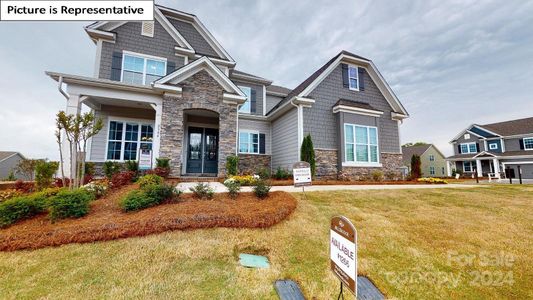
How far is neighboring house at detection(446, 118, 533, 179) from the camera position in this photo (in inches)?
1057

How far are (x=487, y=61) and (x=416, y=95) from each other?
253 inches

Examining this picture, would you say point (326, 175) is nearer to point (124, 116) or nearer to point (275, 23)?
point (275, 23)

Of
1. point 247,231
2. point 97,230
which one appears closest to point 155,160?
point 97,230

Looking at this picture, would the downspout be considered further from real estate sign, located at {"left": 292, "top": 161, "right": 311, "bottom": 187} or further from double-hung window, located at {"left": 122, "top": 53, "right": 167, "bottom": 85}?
real estate sign, located at {"left": 292, "top": 161, "right": 311, "bottom": 187}

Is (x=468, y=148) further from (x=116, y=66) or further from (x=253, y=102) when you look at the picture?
(x=116, y=66)

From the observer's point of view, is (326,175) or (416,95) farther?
(416,95)

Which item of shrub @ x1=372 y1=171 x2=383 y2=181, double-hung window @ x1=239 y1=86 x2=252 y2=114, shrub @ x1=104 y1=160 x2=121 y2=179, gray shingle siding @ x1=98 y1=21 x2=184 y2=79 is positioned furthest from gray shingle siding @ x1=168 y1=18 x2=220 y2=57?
shrub @ x1=372 y1=171 x2=383 y2=181

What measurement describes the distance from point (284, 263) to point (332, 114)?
10.6 metres

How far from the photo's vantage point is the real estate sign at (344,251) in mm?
1870

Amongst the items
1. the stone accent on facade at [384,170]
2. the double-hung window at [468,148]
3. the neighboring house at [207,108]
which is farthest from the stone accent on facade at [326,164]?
the double-hung window at [468,148]

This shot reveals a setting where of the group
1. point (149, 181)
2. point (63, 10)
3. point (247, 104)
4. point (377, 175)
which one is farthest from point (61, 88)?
point (377, 175)

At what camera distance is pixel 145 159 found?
9.01 meters

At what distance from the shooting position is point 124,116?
11.1m

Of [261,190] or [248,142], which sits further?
[248,142]
